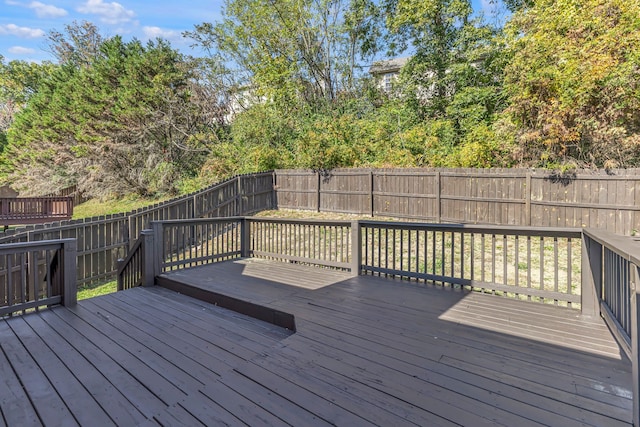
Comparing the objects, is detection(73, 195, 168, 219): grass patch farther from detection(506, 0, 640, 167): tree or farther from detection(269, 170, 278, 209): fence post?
detection(506, 0, 640, 167): tree

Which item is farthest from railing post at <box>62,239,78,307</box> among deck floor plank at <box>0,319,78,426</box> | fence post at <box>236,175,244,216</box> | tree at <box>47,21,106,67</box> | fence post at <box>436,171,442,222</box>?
tree at <box>47,21,106,67</box>

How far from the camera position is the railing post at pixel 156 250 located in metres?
4.77

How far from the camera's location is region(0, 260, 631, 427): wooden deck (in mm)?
1826

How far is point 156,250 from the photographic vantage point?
483cm

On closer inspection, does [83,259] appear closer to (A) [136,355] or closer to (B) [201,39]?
(A) [136,355]

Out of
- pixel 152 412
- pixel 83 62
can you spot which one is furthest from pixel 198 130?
pixel 152 412

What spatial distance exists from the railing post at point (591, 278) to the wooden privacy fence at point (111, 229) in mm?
7496

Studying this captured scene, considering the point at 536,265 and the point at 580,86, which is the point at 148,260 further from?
the point at 580,86

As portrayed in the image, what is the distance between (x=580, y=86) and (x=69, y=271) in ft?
32.9

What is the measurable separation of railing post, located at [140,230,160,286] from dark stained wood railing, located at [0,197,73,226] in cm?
1061

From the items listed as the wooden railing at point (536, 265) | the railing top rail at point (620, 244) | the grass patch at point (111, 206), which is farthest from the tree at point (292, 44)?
the railing top rail at point (620, 244)

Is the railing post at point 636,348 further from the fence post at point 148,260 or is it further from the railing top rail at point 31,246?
the fence post at point 148,260

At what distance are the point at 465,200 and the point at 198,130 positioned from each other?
507 inches

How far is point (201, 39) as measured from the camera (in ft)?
55.8
